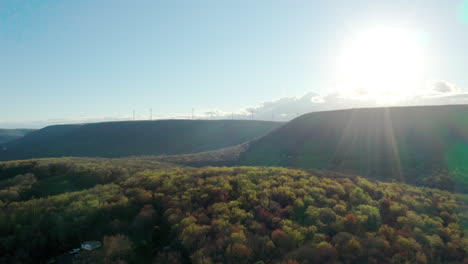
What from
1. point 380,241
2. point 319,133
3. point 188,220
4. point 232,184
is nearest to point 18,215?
point 188,220

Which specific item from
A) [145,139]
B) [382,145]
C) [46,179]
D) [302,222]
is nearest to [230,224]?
[302,222]

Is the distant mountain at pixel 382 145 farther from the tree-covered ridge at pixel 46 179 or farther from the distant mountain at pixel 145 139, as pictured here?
the distant mountain at pixel 145 139

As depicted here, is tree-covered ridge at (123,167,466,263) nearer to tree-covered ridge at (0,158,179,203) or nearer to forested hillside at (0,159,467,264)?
forested hillside at (0,159,467,264)

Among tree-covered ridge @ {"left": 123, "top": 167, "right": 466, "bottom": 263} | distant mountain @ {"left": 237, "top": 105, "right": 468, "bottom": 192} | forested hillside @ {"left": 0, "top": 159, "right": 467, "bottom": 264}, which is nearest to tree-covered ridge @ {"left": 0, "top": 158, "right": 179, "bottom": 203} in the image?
forested hillside @ {"left": 0, "top": 159, "right": 467, "bottom": 264}

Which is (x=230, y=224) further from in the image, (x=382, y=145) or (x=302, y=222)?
(x=382, y=145)

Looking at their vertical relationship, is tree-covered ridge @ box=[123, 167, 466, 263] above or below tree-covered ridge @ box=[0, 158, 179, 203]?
below

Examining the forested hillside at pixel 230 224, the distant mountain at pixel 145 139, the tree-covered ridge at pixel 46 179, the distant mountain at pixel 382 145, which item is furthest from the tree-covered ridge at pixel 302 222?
the distant mountain at pixel 145 139

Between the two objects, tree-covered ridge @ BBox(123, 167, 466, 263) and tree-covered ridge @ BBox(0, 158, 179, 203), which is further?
tree-covered ridge @ BBox(0, 158, 179, 203)

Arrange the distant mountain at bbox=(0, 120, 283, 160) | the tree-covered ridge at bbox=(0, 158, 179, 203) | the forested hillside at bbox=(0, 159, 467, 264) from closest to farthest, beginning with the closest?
the forested hillside at bbox=(0, 159, 467, 264), the tree-covered ridge at bbox=(0, 158, 179, 203), the distant mountain at bbox=(0, 120, 283, 160)

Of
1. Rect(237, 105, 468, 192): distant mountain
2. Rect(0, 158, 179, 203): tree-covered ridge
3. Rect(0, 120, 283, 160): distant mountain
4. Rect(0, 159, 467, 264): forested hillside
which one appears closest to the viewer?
Rect(0, 159, 467, 264): forested hillside
